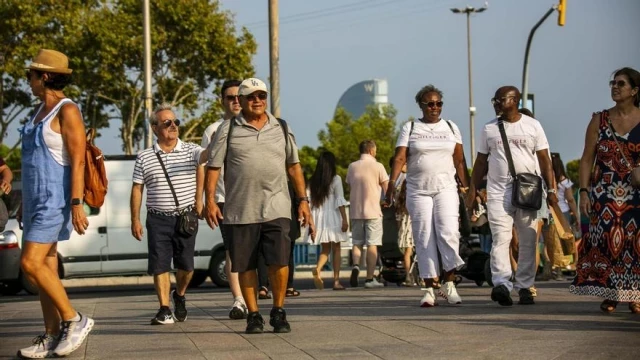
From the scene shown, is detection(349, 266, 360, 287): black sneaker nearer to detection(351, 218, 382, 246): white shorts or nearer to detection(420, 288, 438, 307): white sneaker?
detection(351, 218, 382, 246): white shorts

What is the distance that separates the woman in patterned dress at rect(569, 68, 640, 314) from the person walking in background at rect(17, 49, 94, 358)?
4308mm

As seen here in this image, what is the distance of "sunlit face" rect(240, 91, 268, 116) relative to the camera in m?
9.90

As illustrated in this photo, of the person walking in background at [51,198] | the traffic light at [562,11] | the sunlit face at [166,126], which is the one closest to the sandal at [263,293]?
the sunlit face at [166,126]

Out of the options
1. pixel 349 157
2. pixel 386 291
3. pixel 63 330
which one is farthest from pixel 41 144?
pixel 349 157

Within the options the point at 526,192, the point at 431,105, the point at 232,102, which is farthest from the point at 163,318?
the point at 526,192

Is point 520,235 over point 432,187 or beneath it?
beneath

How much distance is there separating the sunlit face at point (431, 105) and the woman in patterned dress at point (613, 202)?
72.0 inches

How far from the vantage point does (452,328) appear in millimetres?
9742

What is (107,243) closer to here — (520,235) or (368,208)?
(368,208)

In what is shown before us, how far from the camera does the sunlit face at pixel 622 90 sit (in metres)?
10.9

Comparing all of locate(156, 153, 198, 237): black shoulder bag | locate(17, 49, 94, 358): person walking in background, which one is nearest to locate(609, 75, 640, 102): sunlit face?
locate(156, 153, 198, 237): black shoulder bag

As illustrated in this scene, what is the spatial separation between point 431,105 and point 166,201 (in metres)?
2.76

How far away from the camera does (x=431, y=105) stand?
40.9ft

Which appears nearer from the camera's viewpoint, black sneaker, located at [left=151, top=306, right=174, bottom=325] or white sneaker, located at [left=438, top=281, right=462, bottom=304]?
black sneaker, located at [left=151, top=306, right=174, bottom=325]
